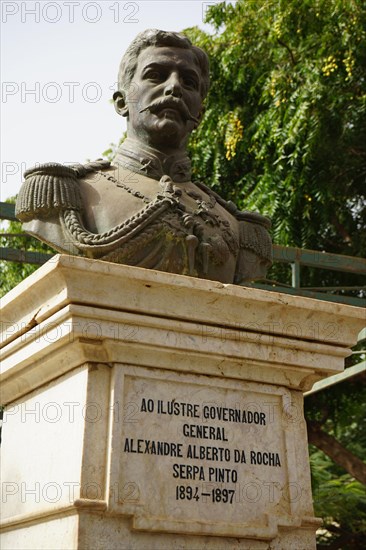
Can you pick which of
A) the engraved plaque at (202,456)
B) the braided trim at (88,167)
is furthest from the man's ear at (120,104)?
the engraved plaque at (202,456)

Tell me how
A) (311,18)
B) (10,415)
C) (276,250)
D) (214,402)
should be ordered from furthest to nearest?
1. (311,18)
2. (276,250)
3. (10,415)
4. (214,402)

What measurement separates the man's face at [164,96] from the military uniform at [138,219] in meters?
0.11

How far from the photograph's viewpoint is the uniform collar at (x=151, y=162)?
15.4ft

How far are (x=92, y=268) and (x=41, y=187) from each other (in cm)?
A: 96

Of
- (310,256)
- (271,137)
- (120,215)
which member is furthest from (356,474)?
(120,215)

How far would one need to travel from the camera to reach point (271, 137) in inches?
393

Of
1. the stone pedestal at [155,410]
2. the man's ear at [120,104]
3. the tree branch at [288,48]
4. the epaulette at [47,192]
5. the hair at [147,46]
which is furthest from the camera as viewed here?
the tree branch at [288,48]

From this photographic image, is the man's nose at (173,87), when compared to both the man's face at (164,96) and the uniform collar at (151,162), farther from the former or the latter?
the uniform collar at (151,162)

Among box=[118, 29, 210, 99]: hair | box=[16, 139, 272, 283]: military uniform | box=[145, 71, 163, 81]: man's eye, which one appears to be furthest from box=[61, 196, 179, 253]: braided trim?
box=[118, 29, 210, 99]: hair

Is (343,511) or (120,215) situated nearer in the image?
(120,215)

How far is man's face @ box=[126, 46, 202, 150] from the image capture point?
4609 mm

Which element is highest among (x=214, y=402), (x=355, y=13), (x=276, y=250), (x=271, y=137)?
(x=355, y=13)

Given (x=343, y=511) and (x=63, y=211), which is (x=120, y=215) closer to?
(x=63, y=211)

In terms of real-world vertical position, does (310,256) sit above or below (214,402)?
above
